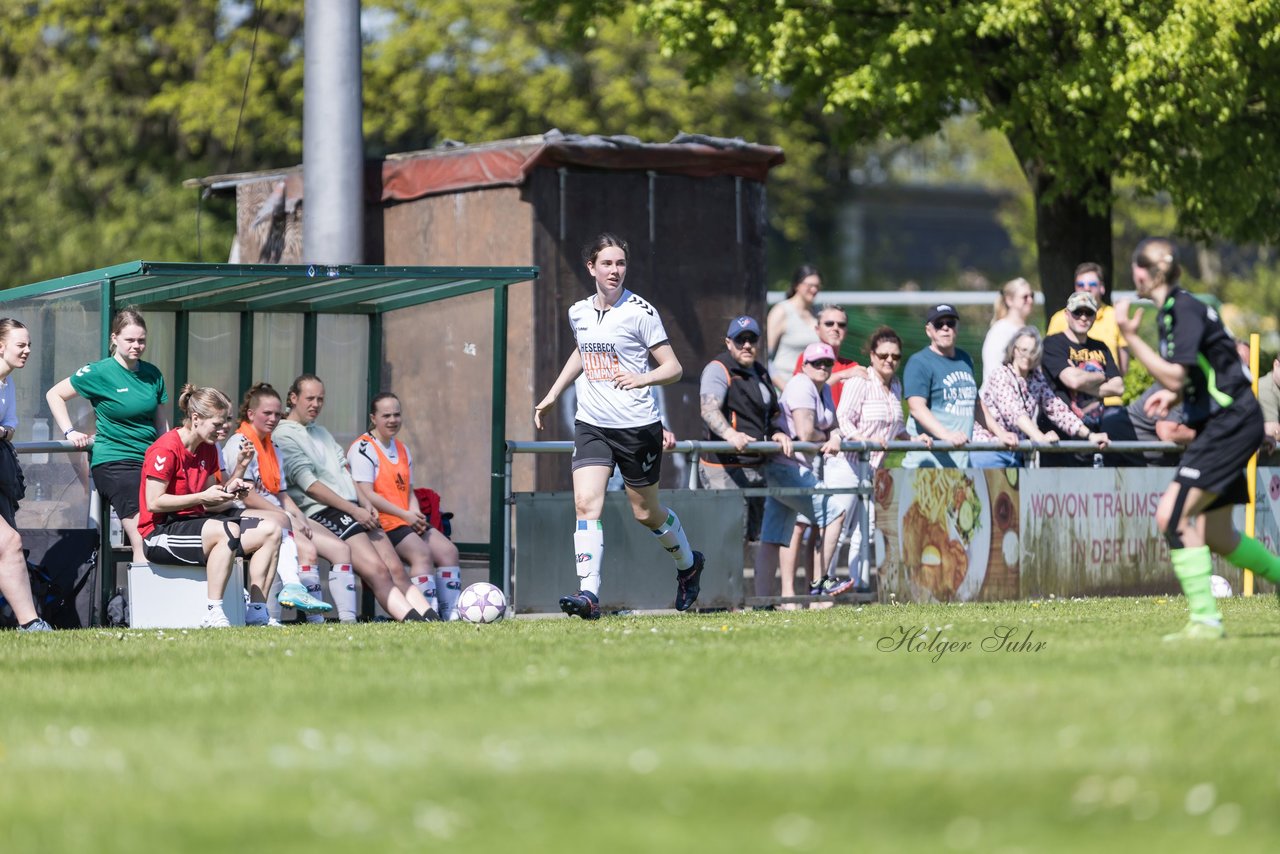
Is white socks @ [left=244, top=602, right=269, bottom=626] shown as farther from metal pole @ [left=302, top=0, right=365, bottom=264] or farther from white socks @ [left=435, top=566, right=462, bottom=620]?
metal pole @ [left=302, top=0, right=365, bottom=264]

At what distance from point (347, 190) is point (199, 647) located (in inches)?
271

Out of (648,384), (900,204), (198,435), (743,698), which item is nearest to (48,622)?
(198,435)

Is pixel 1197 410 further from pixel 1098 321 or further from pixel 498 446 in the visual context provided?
pixel 1098 321

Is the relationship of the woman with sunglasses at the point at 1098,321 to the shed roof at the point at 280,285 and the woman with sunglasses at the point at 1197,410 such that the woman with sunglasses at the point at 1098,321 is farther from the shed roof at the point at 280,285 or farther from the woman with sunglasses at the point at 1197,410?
the woman with sunglasses at the point at 1197,410

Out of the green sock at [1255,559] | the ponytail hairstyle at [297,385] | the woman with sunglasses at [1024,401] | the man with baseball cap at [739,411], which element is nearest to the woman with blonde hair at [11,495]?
the ponytail hairstyle at [297,385]

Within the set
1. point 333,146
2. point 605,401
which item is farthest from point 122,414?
point 333,146

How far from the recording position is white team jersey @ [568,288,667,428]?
12891 millimetres

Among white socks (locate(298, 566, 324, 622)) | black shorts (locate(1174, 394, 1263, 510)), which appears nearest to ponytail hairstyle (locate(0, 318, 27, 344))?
white socks (locate(298, 566, 324, 622))

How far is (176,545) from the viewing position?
12.9 meters

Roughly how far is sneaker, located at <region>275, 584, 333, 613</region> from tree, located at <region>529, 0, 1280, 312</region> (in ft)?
36.1

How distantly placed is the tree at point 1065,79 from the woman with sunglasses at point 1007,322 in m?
4.95

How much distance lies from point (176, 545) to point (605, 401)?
9.14 feet

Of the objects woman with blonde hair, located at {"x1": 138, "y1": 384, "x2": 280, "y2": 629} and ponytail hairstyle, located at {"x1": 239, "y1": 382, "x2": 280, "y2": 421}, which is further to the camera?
ponytail hairstyle, located at {"x1": 239, "y1": 382, "x2": 280, "y2": 421}

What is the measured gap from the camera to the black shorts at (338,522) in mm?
14047
